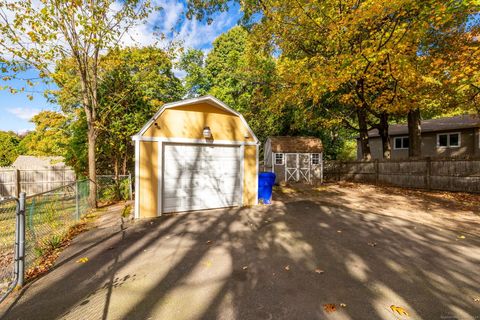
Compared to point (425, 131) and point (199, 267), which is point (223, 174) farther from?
point (425, 131)

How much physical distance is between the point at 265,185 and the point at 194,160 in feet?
9.57

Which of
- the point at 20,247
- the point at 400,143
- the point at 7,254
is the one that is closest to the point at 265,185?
the point at 20,247

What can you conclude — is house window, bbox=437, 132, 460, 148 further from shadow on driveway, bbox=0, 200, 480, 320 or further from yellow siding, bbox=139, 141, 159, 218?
yellow siding, bbox=139, 141, 159, 218

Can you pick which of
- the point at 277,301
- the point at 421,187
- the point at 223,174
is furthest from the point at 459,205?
the point at 277,301

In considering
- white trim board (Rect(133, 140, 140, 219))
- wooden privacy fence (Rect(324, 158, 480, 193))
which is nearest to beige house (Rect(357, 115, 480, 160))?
wooden privacy fence (Rect(324, 158, 480, 193))

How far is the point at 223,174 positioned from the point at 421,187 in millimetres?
11133

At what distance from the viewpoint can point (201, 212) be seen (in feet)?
24.4

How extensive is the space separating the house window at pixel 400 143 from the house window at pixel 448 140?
2192 millimetres

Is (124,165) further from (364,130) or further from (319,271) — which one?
(364,130)

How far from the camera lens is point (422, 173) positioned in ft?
38.8

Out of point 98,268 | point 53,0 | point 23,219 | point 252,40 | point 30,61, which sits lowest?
point 98,268

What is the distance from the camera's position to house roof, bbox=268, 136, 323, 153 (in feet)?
53.1

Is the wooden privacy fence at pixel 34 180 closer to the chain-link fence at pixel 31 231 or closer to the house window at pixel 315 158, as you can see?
the chain-link fence at pixel 31 231

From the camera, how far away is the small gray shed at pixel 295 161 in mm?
16172
